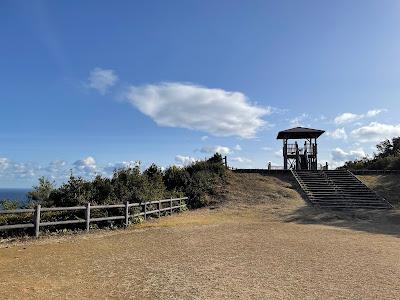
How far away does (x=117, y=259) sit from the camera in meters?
10.3

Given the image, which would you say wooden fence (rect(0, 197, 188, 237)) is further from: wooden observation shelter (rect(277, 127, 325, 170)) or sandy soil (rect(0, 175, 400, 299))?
wooden observation shelter (rect(277, 127, 325, 170))

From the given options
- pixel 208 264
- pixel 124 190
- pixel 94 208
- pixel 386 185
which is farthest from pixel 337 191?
pixel 208 264

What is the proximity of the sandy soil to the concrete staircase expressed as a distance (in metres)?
8.16

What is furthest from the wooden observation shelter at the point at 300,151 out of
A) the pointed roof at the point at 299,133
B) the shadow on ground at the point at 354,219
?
the shadow on ground at the point at 354,219

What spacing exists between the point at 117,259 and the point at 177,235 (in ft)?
14.9

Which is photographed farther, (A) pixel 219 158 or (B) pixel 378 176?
(A) pixel 219 158

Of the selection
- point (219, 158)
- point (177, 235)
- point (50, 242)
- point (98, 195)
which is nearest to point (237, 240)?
point (177, 235)

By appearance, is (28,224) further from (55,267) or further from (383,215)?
(383,215)

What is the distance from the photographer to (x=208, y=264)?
32.1ft

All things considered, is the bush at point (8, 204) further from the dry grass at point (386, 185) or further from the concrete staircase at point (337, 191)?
the dry grass at point (386, 185)

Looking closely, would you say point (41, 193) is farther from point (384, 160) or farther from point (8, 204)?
point (384, 160)

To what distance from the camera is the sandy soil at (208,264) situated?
754cm

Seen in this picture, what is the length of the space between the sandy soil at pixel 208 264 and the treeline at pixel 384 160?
22572mm

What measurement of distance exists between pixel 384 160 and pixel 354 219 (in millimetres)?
20957
